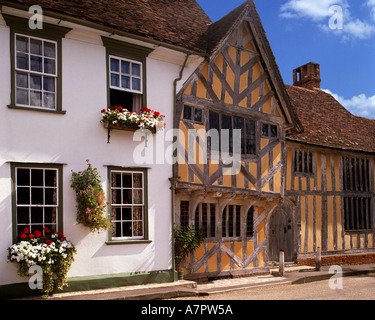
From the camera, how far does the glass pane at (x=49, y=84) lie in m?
10.5

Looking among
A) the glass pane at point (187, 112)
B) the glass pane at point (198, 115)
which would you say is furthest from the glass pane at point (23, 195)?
the glass pane at point (198, 115)

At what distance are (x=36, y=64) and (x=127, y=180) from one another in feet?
11.7

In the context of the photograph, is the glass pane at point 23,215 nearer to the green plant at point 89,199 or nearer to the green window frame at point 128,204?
the green plant at point 89,199

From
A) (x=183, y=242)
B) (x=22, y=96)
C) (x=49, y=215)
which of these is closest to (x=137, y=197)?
(x=183, y=242)

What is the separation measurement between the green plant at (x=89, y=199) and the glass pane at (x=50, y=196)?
17.3 inches

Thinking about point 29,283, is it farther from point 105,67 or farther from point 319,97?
point 319,97

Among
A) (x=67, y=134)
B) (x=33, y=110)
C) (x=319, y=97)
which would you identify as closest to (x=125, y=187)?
(x=67, y=134)

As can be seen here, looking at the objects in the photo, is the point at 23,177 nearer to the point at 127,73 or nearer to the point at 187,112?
the point at 127,73

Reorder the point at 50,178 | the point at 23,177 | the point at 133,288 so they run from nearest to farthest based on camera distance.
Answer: the point at 23,177 → the point at 50,178 → the point at 133,288

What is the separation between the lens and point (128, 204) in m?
11.6

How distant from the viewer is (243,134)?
14820mm

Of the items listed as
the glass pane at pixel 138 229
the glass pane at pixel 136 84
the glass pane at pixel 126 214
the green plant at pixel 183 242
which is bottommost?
the green plant at pixel 183 242
